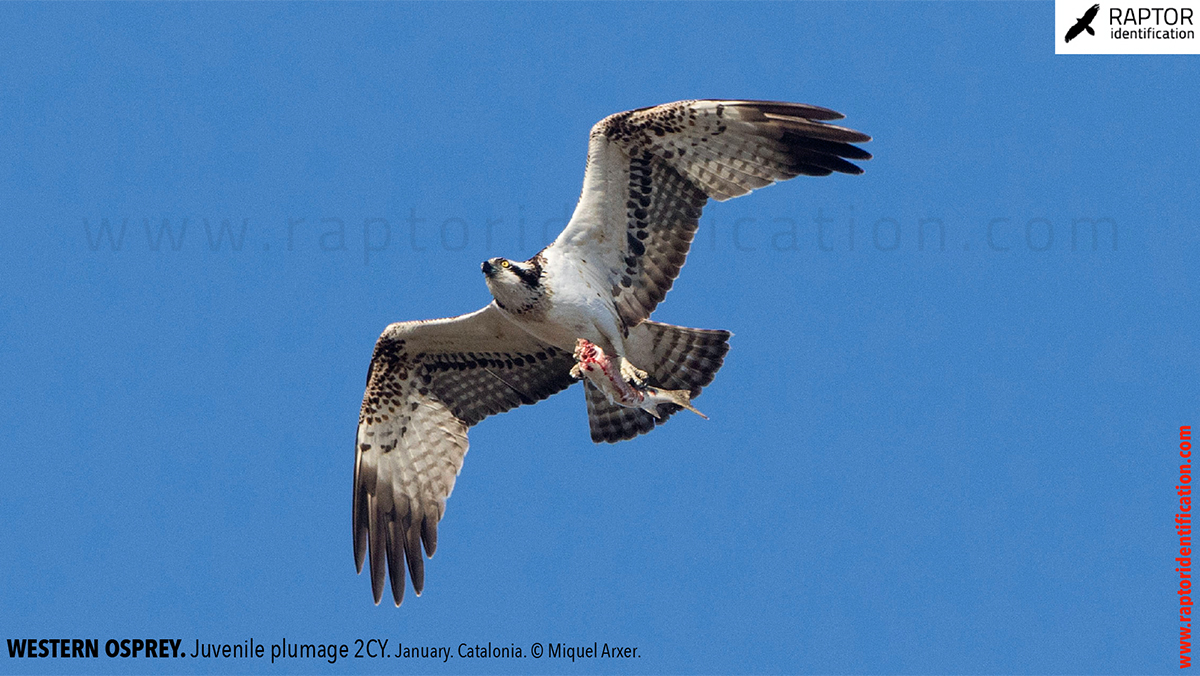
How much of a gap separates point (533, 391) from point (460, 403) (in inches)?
24.2

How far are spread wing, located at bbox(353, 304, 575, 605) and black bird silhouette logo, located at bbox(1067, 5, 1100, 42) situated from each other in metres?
5.24

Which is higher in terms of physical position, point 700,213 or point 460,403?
point 700,213

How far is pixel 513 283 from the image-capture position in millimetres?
10531

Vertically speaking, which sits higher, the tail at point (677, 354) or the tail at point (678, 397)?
the tail at point (677, 354)

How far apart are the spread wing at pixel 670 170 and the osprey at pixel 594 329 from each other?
0.03 ft

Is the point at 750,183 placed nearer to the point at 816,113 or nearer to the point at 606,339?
the point at 816,113

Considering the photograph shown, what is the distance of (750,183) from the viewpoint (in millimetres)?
11000

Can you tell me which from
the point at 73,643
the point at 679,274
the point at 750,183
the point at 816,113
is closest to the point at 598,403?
the point at 679,274

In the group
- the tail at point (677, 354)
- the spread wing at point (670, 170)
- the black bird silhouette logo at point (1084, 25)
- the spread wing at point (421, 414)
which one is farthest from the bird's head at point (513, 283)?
the black bird silhouette logo at point (1084, 25)

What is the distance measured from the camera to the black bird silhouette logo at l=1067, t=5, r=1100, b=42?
12477 mm

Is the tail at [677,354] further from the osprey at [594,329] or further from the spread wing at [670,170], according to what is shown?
the spread wing at [670,170]

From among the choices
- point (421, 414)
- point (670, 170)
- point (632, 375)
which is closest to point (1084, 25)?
point (670, 170)

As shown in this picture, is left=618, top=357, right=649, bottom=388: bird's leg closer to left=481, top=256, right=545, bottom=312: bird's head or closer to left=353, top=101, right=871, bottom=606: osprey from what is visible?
left=353, top=101, right=871, bottom=606: osprey

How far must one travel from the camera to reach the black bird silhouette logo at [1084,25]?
1248 cm
